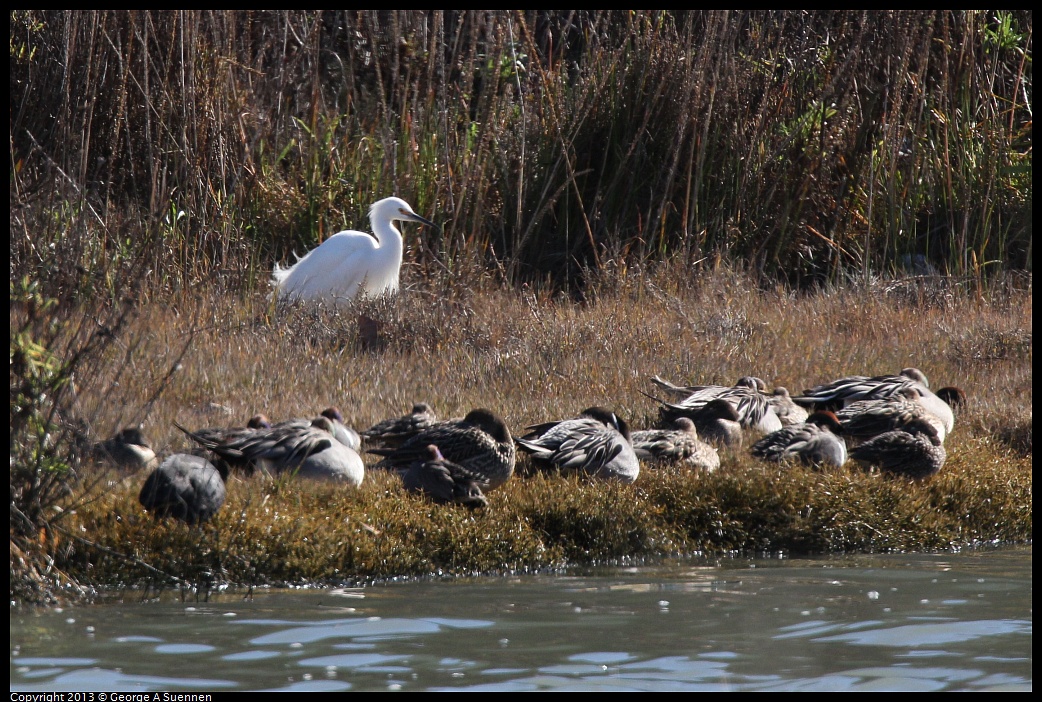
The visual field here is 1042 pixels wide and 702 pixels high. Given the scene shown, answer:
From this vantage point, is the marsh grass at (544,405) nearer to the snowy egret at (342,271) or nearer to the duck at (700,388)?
the duck at (700,388)

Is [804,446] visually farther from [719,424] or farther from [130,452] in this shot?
[130,452]

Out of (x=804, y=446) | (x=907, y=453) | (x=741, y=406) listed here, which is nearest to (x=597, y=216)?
(x=741, y=406)

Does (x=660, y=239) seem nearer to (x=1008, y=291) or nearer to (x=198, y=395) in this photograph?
(x=1008, y=291)

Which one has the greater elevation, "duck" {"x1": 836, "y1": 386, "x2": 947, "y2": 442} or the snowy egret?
the snowy egret

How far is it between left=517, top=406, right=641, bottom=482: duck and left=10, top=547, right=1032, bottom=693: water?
0.79 metres

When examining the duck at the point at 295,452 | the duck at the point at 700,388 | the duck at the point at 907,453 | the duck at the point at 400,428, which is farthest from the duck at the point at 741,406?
the duck at the point at 295,452

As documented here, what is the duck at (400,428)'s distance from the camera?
7.58 m

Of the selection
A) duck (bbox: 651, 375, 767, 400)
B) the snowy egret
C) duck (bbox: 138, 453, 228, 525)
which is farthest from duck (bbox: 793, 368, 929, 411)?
duck (bbox: 138, 453, 228, 525)

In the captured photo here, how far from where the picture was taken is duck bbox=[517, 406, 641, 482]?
7.14 meters

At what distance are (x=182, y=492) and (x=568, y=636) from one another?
2.02 m

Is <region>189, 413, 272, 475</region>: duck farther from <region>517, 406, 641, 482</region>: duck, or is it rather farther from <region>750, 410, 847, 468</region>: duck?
<region>750, 410, 847, 468</region>: duck

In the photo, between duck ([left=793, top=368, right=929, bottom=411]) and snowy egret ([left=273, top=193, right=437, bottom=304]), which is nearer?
duck ([left=793, top=368, right=929, bottom=411])

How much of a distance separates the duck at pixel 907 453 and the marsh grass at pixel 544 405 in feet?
0.44
